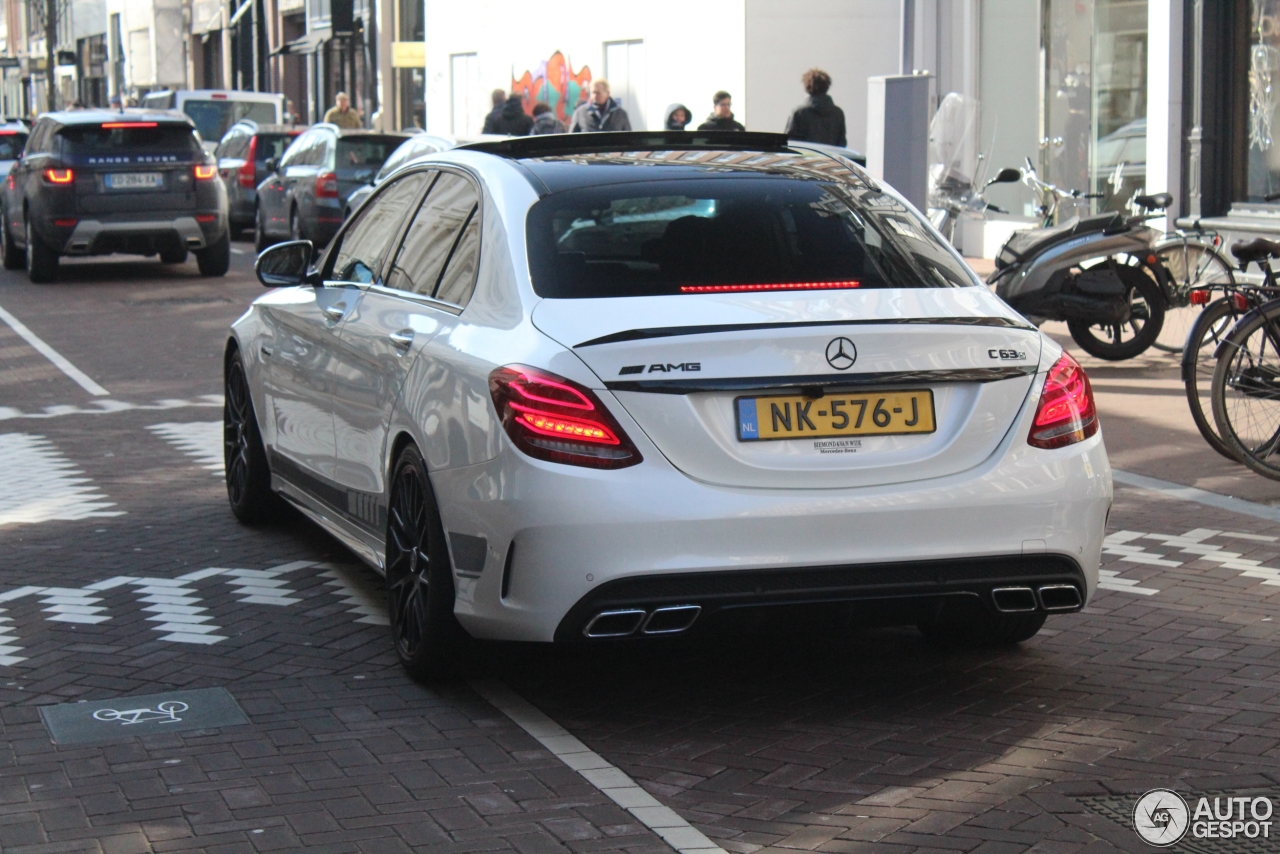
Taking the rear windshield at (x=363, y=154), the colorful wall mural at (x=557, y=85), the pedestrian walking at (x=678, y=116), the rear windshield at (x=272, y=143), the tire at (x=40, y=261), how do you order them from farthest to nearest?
the colorful wall mural at (x=557, y=85) < the rear windshield at (x=272, y=143) < the pedestrian walking at (x=678, y=116) < the rear windshield at (x=363, y=154) < the tire at (x=40, y=261)

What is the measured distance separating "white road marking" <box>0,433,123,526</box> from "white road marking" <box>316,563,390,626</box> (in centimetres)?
160

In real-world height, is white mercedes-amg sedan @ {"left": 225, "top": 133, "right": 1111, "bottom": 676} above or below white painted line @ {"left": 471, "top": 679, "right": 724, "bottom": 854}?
above

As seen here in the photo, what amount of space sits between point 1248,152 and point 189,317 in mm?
9453

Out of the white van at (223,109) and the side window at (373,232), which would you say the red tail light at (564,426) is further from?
the white van at (223,109)

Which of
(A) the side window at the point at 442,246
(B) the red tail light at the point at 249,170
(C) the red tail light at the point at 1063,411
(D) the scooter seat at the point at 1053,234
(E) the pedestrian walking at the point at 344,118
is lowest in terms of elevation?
(C) the red tail light at the point at 1063,411

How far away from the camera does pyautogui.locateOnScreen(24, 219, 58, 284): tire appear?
68.5 ft

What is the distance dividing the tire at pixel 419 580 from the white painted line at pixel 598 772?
179 millimetres

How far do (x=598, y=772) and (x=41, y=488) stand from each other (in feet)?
16.8

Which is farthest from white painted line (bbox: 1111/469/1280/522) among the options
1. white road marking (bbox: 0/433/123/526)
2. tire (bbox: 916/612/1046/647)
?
white road marking (bbox: 0/433/123/526)

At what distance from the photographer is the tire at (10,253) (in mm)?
23016

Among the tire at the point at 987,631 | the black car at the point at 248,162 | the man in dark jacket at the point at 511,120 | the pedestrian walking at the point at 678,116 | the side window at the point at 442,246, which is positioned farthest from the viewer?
the black car at the point at 248,162

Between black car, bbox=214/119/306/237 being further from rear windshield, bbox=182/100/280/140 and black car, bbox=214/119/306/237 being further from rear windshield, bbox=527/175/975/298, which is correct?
rear windshield, bbox=527/175/975/298

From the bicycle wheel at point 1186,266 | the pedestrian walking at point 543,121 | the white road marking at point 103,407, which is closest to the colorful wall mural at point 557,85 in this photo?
the pedestrian walking at point 543,121

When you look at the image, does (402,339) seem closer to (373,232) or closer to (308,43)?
(373,232)
